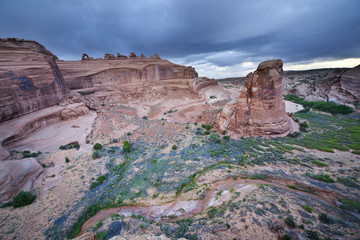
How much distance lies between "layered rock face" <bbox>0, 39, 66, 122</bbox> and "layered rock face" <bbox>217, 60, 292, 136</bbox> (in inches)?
1215

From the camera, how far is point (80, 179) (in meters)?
12.7

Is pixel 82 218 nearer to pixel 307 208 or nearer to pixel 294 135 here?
pixel 307 208

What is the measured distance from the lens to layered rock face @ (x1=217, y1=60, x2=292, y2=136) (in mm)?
18309

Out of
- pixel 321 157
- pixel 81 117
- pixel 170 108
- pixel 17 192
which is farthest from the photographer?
pixel 170 108

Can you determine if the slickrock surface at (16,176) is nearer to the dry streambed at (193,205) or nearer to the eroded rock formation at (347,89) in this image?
the dry streambed at (193,205)

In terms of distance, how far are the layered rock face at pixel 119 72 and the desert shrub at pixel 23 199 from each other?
29.7 metres

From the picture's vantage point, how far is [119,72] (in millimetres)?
37844

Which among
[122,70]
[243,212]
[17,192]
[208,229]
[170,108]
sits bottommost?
[208,229]

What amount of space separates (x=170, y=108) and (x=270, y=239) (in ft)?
105

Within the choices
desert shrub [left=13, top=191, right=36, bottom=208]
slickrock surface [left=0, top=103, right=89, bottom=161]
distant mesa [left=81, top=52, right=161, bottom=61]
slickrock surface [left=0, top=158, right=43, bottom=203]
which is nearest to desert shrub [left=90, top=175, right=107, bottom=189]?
desert shrub [left=13, top=191, right=36, bottom=208]

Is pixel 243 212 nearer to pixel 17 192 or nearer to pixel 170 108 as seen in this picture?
pixel 17 192

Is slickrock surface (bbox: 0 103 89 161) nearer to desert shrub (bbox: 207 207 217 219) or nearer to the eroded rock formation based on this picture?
desert shrub (bbox: 207 207 217 219)

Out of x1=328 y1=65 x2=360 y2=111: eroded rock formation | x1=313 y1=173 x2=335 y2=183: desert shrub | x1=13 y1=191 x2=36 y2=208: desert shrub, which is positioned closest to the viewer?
x1=13 y1=191 x2=36 y2=208: desert shrub

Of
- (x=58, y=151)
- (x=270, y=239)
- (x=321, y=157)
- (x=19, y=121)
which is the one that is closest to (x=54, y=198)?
(x=58, y=151)
